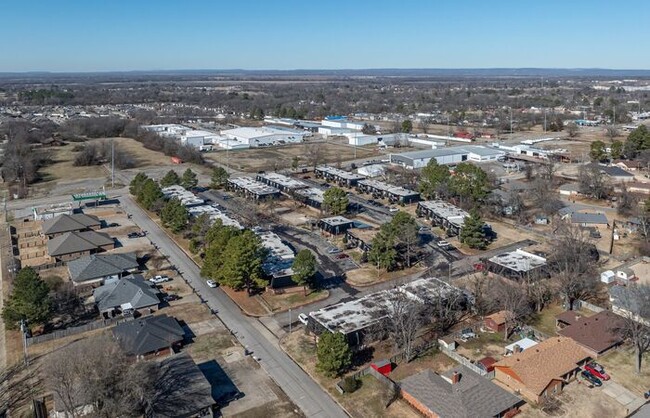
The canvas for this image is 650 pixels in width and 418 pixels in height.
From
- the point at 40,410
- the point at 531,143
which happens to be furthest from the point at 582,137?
the point at 40,410

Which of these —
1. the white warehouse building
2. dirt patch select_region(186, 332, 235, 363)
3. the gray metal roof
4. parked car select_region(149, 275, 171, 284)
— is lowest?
dirt patch select_region(186, 332, 235, 363)

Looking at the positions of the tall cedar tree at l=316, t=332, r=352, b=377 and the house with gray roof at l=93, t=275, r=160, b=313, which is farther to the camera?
the house with gray roof at l=93, t=275, r=160, b=313

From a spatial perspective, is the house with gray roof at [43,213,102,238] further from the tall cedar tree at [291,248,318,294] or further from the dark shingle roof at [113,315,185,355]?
the tall cedar tree at [291,248,318,294]

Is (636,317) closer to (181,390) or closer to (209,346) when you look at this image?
(209,346)

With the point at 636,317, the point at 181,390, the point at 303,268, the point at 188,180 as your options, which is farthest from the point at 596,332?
the point at 188,180

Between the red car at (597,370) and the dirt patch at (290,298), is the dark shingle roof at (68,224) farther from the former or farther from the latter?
the red car at (597,370)

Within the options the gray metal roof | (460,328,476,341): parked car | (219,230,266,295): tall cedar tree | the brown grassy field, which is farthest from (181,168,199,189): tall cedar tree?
the gray metal roof

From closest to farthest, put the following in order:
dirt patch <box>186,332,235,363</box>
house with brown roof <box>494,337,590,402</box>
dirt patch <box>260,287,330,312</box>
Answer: house with brown roof <box>494,337,590,402</box>
dirt patch <box>186,332,235,363</box>
dirt patch <box>260,287,330,312</box>
